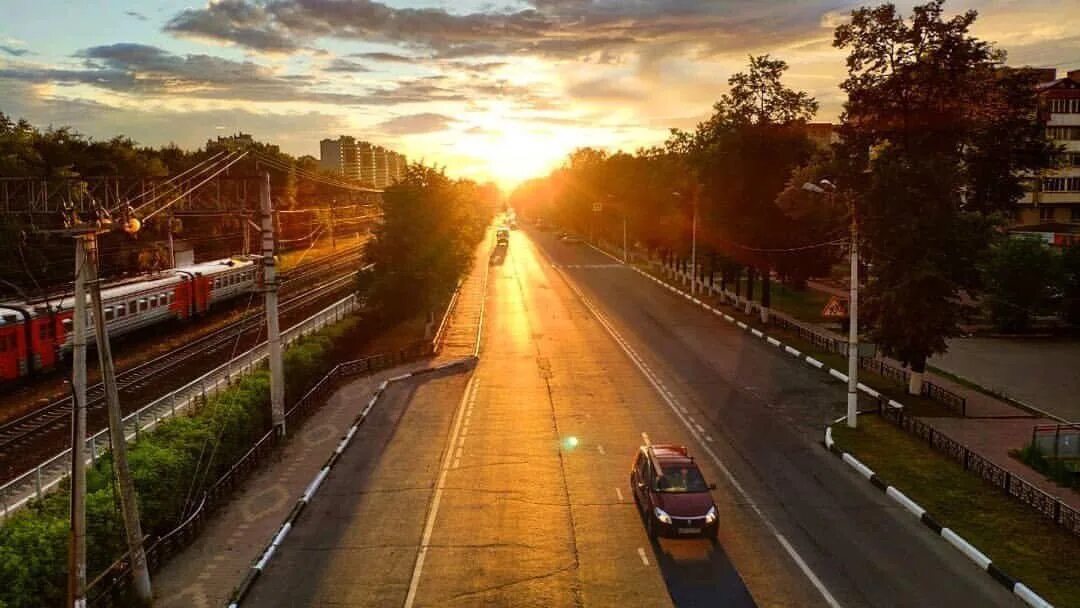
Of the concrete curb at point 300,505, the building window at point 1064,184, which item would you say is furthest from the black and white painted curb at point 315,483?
the building window at point 1064,184

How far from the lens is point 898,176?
31625mm

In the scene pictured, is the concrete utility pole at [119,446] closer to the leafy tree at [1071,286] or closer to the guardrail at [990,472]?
the guardrail at [990,472]

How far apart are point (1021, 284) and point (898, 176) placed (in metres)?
25.0

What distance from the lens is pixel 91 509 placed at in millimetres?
15773

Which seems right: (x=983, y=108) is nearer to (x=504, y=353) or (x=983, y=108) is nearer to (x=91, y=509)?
(x=504, y=353)

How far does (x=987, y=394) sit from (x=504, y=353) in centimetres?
2234

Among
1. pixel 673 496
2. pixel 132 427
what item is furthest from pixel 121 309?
pixel 673 496

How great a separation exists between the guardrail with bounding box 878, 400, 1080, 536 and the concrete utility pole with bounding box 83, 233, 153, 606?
64.8ft

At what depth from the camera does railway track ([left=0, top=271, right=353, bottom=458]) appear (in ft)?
87.4

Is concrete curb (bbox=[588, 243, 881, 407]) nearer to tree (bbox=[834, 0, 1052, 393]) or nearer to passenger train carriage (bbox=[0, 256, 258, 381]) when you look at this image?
Result: tree (bbox=[834, 0, 1052, 393])

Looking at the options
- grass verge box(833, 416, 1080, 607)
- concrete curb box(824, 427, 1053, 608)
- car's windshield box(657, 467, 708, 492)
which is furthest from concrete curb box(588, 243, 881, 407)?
car's windshield box(657, 467, 708, 492)

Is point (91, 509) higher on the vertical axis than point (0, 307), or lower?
lower

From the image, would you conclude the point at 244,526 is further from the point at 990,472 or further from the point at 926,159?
the point at 926,159

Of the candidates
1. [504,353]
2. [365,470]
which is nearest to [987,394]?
[504,353]
